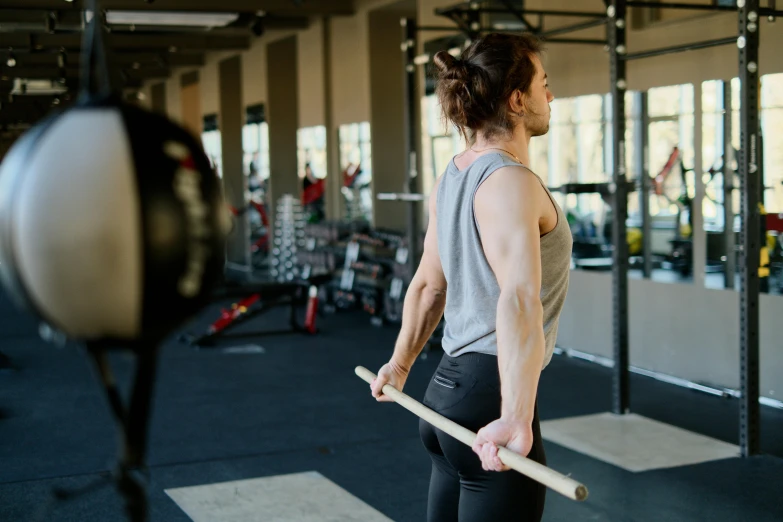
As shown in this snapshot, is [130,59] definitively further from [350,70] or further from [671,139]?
[671,139]

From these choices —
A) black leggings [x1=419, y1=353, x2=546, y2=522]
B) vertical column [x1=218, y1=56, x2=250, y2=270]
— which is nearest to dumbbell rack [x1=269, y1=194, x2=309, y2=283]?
vertical column [x1=218, y1=56, x2=250, y2=270]

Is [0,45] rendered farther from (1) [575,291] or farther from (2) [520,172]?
(2) [520,172]

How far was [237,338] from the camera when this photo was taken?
26.6 feet

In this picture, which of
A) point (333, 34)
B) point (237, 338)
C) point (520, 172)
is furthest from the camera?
point (333, 34)

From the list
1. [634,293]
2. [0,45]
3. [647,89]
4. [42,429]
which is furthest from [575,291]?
[0,45]

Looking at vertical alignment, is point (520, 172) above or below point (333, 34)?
below

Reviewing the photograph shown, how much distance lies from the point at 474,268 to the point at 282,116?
12.2 meters

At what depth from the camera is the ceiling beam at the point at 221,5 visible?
8.73 meters

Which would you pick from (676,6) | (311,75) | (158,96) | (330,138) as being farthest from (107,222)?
(158,96)

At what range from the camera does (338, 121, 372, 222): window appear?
11.1 m

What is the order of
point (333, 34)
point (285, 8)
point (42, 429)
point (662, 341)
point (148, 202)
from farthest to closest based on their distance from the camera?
point (333, 34)
point (285, 8)
point (662, 341)
point (42, 429)
point (148, 202)

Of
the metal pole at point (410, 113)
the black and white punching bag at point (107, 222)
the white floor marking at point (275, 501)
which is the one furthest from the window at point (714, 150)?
the black and white punching bag at point (107, 222)

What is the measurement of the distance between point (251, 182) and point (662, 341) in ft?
28.4

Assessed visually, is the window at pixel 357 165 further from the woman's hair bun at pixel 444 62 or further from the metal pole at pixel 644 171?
the woman's hair bun at pixel 444 62
